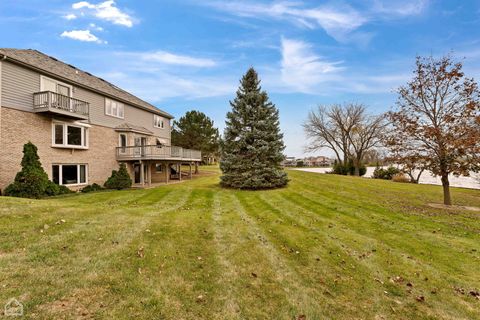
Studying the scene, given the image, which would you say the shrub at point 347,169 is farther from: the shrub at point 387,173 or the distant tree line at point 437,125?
the distant tree line at point 437,125

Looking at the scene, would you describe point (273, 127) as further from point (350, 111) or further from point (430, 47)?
point (350, 111)

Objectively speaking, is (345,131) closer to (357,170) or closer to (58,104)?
(357,170)

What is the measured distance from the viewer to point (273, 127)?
17.9 m

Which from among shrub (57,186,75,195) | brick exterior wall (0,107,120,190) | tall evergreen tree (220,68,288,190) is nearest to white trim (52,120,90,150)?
brick exterior wall (0,107,120,190)

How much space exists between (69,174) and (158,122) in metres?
13.3

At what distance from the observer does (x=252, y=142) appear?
58.6 ft

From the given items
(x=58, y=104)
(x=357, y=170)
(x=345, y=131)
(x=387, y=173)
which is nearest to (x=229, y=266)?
(x=58, y=104)

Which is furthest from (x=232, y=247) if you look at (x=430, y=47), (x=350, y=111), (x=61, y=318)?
(x=350, y=111)

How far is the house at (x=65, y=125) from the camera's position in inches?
532

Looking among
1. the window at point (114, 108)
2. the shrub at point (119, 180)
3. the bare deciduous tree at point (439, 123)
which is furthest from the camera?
the window at point (114, 108)

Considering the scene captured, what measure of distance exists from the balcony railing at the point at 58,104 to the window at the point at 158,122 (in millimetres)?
10674

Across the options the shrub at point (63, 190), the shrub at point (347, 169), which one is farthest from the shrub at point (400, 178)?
the shrub at point (63, 190)

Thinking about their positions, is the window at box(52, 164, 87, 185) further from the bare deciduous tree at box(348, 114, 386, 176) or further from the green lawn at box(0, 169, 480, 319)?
the bare deciduous tree at box(348, 114, 386, 176)

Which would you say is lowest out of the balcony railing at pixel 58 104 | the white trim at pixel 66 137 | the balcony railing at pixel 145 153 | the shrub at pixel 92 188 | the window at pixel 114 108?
the shrub at pixel 92 188
